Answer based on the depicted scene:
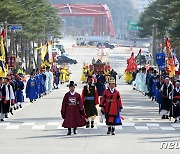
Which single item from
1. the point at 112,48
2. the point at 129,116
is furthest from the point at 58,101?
the point at 112,48

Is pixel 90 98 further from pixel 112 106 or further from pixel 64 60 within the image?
pixel 64 60

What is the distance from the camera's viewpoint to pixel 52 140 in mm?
21734

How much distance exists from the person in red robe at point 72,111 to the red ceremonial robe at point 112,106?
25.6 inches

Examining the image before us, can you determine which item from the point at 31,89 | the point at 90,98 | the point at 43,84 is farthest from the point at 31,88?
the point at 90,98

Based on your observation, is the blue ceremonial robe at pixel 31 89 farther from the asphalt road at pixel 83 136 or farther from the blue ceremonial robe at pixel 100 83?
the asphalt road at pixel 83 136

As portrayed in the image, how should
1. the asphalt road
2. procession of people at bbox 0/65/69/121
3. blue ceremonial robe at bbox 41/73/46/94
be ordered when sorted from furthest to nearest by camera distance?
1. blue ceremonial robe at bbox 41/73/46/94
2. procession of people at bbox 0/65/69/121
3. the asphalt road

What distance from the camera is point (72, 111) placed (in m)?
23.6

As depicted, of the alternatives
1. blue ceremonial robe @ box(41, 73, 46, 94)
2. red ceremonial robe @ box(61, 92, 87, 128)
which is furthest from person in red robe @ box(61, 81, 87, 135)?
blue ceremonial robe @ box(41, 73, 46, 94)

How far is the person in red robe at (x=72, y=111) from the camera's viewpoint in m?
23.5

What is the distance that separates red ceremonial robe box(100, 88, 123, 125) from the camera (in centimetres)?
2345

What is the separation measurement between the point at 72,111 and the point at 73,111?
0.10 feet

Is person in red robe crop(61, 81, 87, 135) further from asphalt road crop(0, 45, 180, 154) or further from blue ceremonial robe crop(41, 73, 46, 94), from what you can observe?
blue ceremonial robe crop(41, 73, 46, 94)

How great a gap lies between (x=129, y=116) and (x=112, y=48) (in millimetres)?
129862

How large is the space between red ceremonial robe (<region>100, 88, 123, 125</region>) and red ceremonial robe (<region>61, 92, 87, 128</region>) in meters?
0.65
